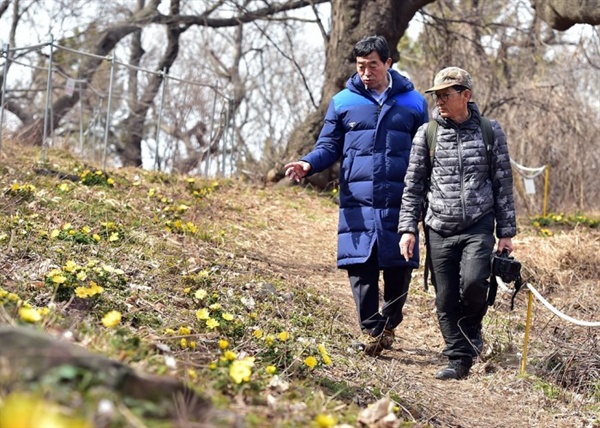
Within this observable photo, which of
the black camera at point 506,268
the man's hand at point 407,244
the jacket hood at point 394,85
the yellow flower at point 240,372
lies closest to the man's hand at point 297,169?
the jacket hood at point 394,85

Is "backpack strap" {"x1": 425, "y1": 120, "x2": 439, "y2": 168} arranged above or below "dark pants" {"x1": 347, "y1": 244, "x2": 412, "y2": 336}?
above

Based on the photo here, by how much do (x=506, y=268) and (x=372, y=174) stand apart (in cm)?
111

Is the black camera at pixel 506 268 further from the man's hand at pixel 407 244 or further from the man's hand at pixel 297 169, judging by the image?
the man's hand at pixel 297 169

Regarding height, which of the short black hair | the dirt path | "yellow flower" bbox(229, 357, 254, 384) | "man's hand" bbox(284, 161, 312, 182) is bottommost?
the dirt path

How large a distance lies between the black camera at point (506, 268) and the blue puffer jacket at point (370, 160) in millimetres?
698

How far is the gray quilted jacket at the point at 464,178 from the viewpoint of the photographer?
5184mm

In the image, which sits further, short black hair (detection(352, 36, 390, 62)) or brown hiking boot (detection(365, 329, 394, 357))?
short black hair (detection(352, 36, 390, 62))

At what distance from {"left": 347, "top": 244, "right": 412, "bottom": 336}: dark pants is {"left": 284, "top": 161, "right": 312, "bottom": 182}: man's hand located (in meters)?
0.66

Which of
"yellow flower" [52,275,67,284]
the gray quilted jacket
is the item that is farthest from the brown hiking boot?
"yellow flower" [52,275,67,284]

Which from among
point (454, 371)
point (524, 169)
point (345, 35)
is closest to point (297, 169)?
point (454, 371)

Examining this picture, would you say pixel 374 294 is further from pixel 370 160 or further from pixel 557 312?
pixel 557 312

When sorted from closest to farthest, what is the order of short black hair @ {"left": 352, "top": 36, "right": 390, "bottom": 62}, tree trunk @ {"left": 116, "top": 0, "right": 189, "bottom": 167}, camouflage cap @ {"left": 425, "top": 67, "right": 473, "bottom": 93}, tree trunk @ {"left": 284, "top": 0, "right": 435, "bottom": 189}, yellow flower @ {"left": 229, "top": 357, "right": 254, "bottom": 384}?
yellow flower @ {"left": 229, "top": 357, "right": 254, "bottom": 384} → camouflage cap @ {"left": 425, "top": 67, "right": 473, "bottom": 93} → short black hair @ {"left": 352, "top": 36, "right": 390, "bottom": 62} → tree trunk @ {"left": 284, "top": 0, "right": 435, "bottom": 189} → tree trunk @ {"left": 116, "top": 0, "right": 189, "bottom": 167}

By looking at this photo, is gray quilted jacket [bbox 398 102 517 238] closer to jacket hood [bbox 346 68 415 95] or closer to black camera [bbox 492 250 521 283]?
black camera [bbox 492 250 521 283]

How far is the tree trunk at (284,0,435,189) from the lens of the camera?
1202cm
